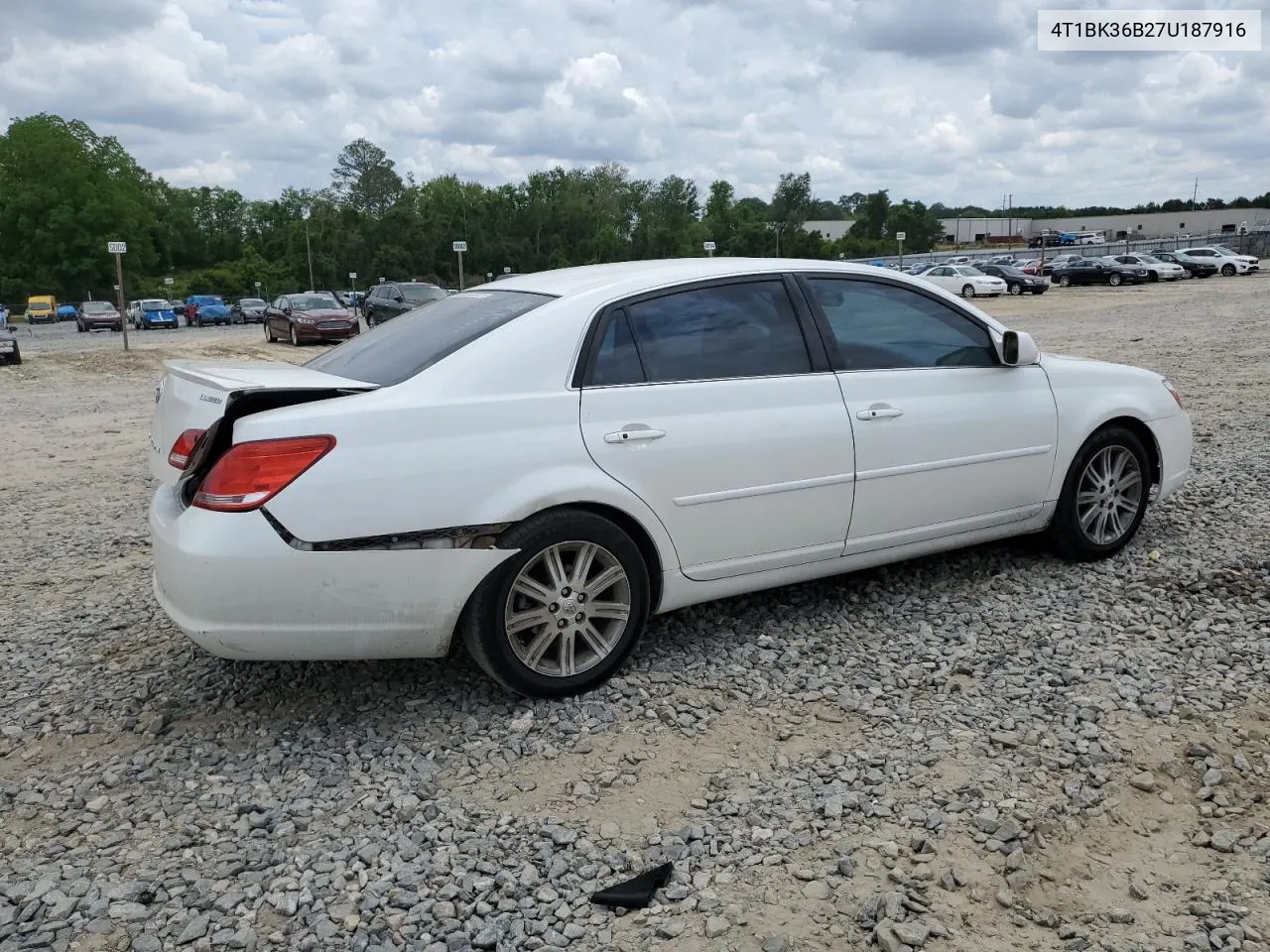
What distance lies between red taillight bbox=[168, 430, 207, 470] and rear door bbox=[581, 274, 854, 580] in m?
1.38

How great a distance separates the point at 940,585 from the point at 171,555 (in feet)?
11.2

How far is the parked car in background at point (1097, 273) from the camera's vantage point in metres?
47.4

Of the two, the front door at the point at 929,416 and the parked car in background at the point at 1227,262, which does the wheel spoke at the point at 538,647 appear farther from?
the parked car in background at the point at 1227,262

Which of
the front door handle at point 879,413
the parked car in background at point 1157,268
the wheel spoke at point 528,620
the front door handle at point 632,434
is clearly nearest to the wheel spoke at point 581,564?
the wheel spoke at point 528,620

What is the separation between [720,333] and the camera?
4.27 meters

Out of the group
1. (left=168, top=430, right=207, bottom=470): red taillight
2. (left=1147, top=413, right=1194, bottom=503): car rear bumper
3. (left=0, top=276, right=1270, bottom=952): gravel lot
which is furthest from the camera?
(left=1147, top=413, right=1194, bottom=503): car rear bumper

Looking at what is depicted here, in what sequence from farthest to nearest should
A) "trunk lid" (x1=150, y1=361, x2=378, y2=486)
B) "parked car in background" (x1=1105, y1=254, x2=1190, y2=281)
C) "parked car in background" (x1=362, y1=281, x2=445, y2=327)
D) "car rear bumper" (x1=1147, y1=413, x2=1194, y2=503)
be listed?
1. "parked car in background" (x1=1105, y1=254, x2=1190, y2=281)
2. "parked car in background" (x1=362, y1=281, x2=445, y2=327)
3. "car rear bumper" (x1=1147, y1=413, x2=1194, y2=503)
4. "trunk lid" (x1=150, y1=361, x2=378, y2=486)

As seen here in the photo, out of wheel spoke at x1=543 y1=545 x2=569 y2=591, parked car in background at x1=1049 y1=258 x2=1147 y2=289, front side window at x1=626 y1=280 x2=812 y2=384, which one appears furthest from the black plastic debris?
parked car in background at x1=1049 y1=258 x2=1147 y2=289

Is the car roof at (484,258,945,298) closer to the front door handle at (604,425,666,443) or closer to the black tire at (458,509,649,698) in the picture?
the front door handle at (604,425,666,443)

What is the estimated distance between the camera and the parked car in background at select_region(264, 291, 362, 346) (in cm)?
2850

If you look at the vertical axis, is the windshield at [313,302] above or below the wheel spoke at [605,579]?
above

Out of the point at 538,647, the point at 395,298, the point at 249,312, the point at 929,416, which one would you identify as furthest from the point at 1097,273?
the point at 538,647

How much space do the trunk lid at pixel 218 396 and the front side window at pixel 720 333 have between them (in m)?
1.09

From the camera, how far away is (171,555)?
11.6 ft
